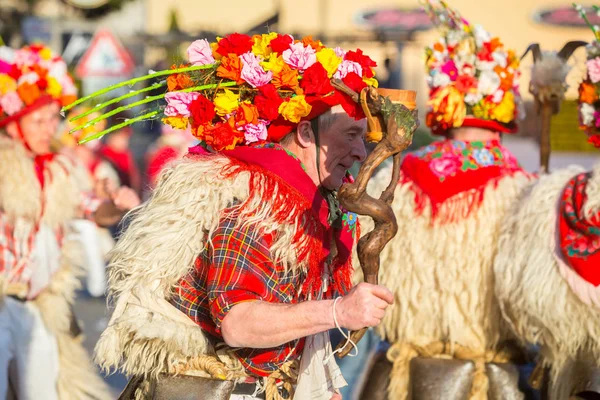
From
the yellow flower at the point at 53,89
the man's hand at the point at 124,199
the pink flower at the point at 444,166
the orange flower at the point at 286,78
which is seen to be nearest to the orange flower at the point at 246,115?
the orange flower at the point at 286,78

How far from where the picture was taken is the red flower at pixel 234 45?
9.59 ft

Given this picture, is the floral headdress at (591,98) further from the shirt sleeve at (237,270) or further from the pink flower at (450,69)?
the shirt sleeve at (237,270)

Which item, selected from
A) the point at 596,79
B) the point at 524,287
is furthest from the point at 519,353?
the point at 596,79

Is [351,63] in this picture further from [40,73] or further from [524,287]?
→ [40,73]

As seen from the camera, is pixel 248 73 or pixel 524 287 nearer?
pixel 248 73

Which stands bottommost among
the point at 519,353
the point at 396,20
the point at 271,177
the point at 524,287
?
the point at 396,20

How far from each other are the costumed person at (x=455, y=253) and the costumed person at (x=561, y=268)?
0.52 feet

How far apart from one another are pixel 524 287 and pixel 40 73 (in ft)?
9.36

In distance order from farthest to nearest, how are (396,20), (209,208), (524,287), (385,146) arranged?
(396,20)
(524,287)
(209,208)
(385,146)

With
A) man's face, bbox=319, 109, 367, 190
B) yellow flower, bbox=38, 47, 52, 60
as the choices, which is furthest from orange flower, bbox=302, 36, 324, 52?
yellow flower, bbox=38, 47, 52, 60

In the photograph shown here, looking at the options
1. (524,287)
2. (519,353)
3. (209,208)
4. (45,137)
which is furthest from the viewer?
(45,137)

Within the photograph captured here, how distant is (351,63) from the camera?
292cm

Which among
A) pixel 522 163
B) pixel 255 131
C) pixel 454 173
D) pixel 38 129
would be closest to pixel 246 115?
pixel 255 131

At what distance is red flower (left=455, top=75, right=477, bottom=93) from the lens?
4.68 m
